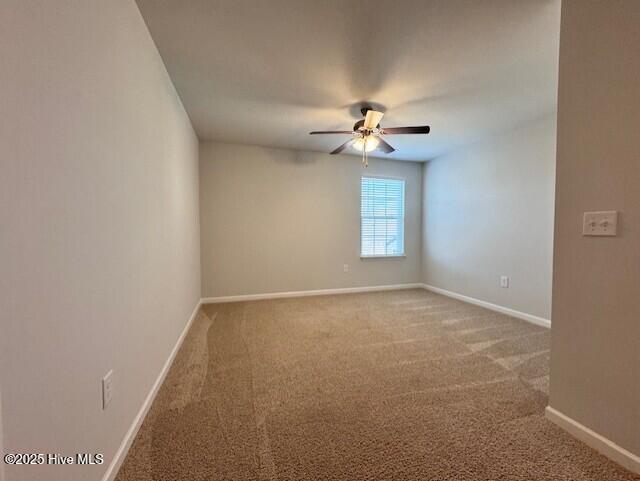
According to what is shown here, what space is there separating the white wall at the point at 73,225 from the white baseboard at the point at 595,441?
2.21m

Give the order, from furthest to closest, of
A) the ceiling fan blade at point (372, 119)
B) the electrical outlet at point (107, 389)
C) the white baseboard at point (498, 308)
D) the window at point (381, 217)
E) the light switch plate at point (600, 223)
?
1. the window at point (381, 217)
2. the white baseboard at point (498, 308)
3. the ceiling fan blade at point (372, 119)
4. the light switch plate at point (600, 223)
5. the electrical outlet at point (107, 389)

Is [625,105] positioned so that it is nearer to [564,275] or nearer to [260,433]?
[564,275]

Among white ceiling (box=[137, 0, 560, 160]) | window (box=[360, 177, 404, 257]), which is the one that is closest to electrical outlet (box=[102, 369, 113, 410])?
white ceiling (box=[137, 0, 560, 160])

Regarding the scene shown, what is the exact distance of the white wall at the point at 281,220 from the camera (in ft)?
12.6

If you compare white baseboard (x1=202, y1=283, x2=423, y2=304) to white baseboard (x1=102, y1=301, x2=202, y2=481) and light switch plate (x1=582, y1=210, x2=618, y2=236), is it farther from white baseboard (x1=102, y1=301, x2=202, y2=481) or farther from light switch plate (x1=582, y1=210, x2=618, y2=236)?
light switch plate (x1=582, y1=210, x2=618, y2=236)

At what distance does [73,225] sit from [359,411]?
5.39 ft

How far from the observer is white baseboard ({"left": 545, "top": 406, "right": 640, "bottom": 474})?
3.81 feet

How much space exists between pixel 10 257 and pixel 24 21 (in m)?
0.65

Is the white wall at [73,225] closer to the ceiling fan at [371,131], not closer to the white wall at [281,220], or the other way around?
the ceiling fan at [371,131]

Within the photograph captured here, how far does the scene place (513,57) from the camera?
75.6 inches

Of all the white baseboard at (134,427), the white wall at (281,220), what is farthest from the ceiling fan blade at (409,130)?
the white baseboard at (134,427)

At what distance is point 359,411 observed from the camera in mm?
1534

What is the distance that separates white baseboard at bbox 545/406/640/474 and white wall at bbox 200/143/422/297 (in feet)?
10.4

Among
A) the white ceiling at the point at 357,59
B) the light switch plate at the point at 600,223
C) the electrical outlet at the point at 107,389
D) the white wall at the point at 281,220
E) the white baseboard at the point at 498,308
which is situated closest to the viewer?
the electrical outlet at the point at 107,389
